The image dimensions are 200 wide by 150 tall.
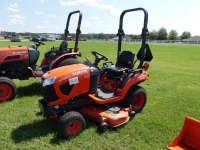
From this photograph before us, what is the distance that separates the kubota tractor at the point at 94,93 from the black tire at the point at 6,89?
176cm

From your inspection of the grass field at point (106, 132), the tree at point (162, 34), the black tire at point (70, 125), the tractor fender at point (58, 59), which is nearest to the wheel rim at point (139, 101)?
the grass field at point (106, 132)

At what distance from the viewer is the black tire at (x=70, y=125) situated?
378 cm

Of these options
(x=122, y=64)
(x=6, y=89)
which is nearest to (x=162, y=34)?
(x=122, y=64)

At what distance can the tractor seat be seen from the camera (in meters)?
4.82

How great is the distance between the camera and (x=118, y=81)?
4.84m

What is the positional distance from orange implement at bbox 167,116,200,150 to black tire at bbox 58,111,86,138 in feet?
4.41

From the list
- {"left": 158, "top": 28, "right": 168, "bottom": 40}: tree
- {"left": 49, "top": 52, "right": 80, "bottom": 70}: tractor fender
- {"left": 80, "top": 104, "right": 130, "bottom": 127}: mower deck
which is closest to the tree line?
{"left": 158, "top": 28, "right": 168, "bottom": 40}: tree

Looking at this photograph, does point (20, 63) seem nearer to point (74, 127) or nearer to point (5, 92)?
point (5, 92)

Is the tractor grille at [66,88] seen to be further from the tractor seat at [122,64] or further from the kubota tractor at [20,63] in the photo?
the kubota tractor at [20,63]

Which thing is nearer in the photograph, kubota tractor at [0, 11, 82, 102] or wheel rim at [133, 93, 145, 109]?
wheel rim at [133, 93, 145, 109]

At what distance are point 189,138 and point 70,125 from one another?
1.70m

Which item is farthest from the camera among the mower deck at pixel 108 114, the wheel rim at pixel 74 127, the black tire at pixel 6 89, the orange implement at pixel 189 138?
the black tire at pixel 6 89

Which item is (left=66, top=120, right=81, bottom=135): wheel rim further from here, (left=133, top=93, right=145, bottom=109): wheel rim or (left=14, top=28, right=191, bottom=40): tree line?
(left=14, top=28, right=191, bottom=40): tree line

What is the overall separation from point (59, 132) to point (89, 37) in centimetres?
6748
